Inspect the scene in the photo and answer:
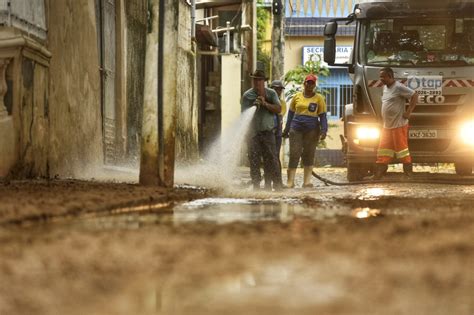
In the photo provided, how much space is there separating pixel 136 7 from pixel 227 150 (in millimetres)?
2964

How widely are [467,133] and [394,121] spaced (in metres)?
1.35

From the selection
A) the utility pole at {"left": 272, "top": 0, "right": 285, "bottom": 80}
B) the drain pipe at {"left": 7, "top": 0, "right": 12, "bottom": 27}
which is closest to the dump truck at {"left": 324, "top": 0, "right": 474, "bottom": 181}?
the drain pipe at {"left": 7, "top": 0, "right": 12, "bottom": 27}

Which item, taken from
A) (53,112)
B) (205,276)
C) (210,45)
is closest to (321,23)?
(210,45)

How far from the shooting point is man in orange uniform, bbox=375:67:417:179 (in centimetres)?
1327

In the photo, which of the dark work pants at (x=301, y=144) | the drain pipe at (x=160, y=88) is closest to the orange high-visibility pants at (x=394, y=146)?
the dark work pants at (x=301, y=144)

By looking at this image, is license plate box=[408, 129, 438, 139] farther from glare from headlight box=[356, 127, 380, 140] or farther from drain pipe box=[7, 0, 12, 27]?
drain pipe box=[7, 0, 12, 27]

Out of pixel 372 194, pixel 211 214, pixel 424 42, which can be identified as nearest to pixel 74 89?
pixel 372 194

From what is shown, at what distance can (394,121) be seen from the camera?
1340 centimetres

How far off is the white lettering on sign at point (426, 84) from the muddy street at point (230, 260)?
787cm

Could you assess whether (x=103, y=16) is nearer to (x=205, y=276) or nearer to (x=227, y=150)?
(x=227, y=150)

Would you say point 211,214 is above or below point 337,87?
below

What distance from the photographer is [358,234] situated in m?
4.39

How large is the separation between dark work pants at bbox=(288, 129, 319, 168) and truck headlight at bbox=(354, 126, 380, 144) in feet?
2.12

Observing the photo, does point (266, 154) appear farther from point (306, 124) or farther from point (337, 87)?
point (337, 87)
